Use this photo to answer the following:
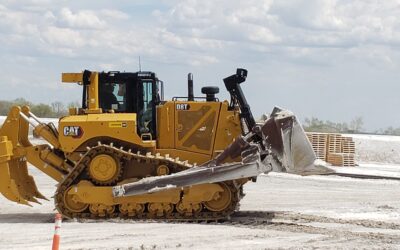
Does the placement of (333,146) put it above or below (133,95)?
below

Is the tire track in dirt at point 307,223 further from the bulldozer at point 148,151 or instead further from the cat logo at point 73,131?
the cat logo at point 73,131

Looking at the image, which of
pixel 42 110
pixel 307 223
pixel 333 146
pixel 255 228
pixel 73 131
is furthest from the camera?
pixel 42 110

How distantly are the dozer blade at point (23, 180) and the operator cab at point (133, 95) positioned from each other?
5.88 feet

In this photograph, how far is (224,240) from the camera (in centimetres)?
1149

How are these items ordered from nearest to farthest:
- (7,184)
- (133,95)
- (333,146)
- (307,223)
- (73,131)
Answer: (307,223), (73,131), (7,184), (133,95), (333,146)

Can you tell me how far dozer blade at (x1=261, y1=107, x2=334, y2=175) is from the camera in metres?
13.7

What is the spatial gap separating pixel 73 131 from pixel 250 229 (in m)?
3.87

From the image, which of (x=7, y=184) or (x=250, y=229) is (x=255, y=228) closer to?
(x=250, y=229)

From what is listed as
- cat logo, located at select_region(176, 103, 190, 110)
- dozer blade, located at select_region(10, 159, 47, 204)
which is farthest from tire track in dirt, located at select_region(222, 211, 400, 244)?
dozer blade, located at select_region(10, 159, 47, 204)

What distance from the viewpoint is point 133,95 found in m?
Result: 14.4

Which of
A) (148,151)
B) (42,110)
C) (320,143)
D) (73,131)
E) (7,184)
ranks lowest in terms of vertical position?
(7,184)

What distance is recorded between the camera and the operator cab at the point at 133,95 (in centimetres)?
1441

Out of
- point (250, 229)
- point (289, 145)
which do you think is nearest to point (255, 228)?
point (250, 229)

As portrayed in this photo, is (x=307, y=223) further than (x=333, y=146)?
No
